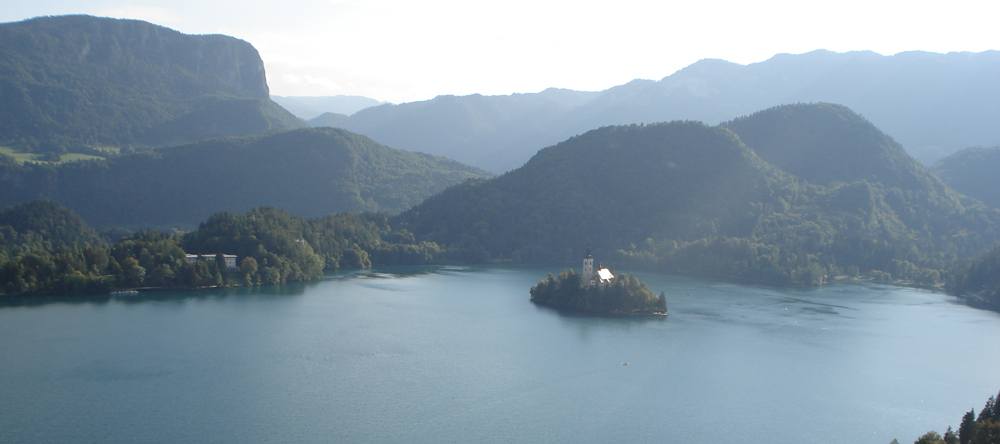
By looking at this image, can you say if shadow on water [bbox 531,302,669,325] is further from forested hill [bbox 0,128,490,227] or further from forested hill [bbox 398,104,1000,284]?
forested hill [bbox 0,128,490,227]

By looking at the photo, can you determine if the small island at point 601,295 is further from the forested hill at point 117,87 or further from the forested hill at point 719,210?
the forested hill at point 117,87

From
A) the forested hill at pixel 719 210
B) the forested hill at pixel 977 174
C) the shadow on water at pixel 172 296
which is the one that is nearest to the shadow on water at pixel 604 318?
the shadow on water at pixel 172 296

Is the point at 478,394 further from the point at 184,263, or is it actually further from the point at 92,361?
the point at 184,263

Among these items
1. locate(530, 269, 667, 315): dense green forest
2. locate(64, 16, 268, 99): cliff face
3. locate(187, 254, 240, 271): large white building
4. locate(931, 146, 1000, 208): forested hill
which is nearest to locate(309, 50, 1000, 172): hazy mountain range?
locate(931, 146, 1000, 208): forested hill

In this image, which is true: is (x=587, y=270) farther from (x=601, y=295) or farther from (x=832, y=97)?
(x=832, y=97)

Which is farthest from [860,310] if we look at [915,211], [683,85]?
[683,85]

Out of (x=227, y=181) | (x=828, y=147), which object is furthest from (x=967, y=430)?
(x=227, y=181)
